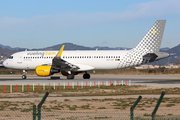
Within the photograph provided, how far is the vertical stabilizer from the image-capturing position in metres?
44.9

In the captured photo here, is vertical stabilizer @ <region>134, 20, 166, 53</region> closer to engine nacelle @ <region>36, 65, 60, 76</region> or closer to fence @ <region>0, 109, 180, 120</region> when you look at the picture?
engine nacelle @ <region>36, 65, 60, 76</region>

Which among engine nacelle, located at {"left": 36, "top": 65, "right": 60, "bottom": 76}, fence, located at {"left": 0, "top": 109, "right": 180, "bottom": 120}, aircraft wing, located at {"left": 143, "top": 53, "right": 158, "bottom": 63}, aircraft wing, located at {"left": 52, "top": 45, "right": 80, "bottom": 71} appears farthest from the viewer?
aircraft wing, located at {"left": 143, "top": 53, "right": 158, "bottom": 63}

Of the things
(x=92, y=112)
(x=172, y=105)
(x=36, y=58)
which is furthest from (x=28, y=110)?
(x=36, y=58)

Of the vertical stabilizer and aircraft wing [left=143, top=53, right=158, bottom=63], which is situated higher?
the vertical stabilizer

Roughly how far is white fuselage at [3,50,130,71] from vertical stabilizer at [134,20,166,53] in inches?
112

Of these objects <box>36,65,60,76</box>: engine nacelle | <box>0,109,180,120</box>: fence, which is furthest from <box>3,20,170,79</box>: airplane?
<box>0,109,180,120</box>: fence

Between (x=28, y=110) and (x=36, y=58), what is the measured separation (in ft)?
107

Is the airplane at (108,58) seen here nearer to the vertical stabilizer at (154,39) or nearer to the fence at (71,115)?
the vertical stabilizer at (154,39)

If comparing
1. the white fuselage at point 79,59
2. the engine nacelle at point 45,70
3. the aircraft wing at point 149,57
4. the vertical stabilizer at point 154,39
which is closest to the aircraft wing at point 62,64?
the engine nacelle at point 45,70

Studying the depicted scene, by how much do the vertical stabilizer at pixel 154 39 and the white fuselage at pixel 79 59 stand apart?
2.85m

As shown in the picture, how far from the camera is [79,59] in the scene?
46.4 m

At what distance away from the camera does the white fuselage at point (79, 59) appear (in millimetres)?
44844

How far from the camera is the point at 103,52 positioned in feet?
151

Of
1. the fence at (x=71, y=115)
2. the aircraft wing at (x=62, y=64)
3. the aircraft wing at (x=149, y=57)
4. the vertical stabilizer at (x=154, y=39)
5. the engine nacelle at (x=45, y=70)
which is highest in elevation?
the vertical stabilizer at (x=154, y=39)
